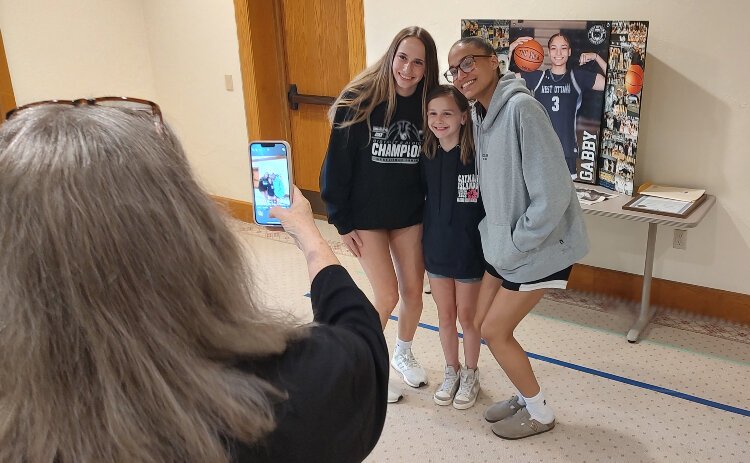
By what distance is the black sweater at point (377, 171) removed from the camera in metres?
2.22

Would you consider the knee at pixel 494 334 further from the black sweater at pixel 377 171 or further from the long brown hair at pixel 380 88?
the long brown hair at pixel 380 88

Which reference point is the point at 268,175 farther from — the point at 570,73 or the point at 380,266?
the point at 570,73

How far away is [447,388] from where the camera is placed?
2477mm

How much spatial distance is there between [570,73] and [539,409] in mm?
1581

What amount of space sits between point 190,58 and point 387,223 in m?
2.94

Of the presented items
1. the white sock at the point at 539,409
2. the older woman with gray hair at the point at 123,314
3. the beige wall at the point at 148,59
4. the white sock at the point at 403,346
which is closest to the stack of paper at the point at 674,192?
the white sock at the point at 539,409

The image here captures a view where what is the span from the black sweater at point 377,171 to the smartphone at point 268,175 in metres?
0.79

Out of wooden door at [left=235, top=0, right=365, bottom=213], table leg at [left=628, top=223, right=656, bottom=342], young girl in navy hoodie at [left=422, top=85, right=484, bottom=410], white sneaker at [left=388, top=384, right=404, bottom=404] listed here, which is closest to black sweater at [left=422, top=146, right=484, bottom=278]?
young girl in navy hoodie at [left=422, top=85, right=484, bottom=410]

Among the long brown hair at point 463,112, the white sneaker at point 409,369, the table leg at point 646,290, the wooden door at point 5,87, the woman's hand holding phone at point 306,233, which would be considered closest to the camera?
the woman's hand holding phone at point 306,233

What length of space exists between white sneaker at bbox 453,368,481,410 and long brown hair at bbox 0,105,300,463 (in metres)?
1.83

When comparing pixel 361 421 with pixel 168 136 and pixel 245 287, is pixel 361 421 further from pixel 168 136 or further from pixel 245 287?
pixel 168 136

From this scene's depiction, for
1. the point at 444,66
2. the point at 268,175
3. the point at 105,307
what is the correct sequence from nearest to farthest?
the point at 105,307, the point at 268,175, the point at 444,66

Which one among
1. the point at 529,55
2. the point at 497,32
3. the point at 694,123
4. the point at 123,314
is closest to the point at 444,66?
the point at 497,32

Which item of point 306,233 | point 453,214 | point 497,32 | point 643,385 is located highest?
point 497,32
